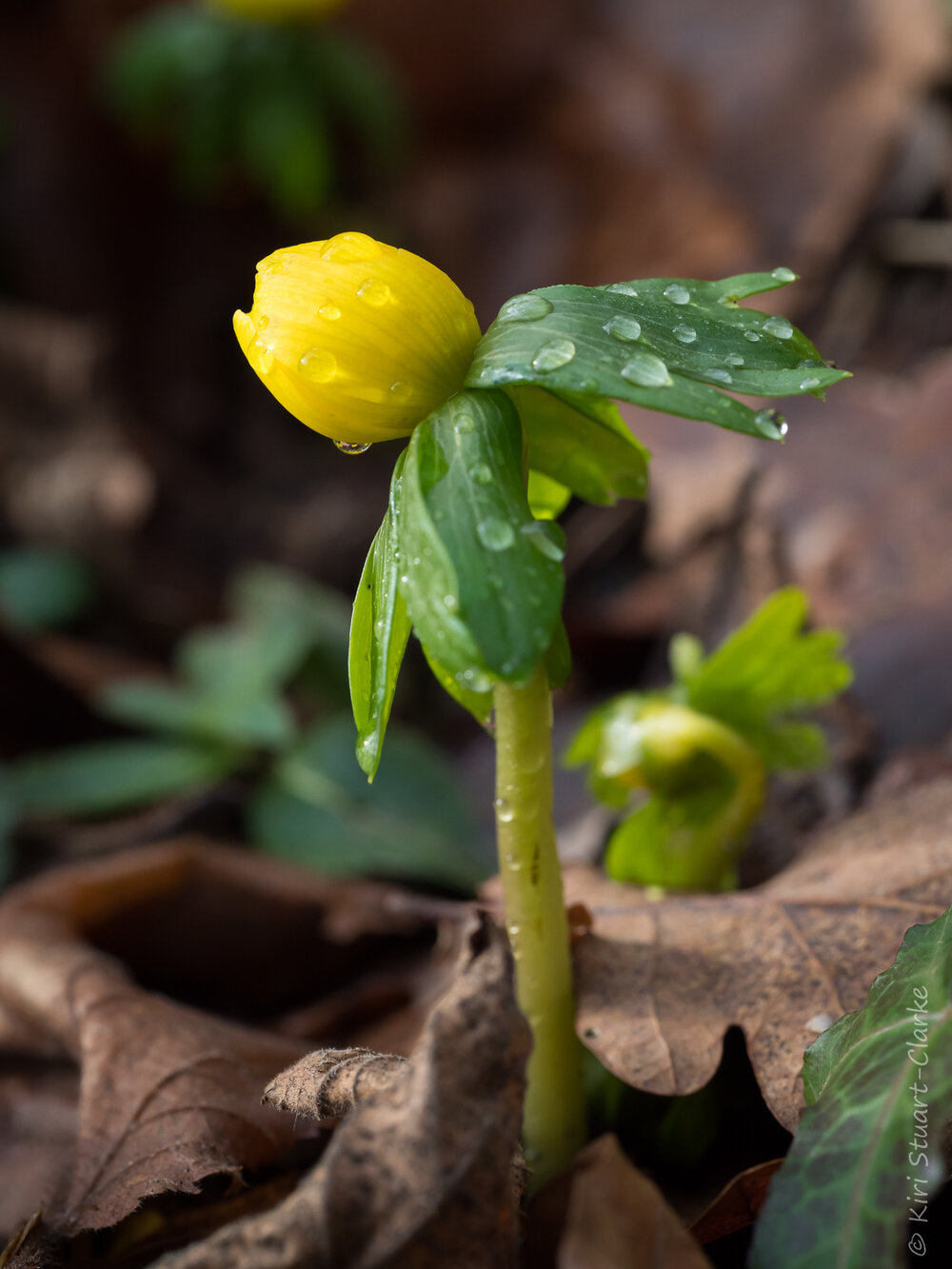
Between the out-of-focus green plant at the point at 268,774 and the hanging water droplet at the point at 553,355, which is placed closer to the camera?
the hanging water droplet at the point at 553,355

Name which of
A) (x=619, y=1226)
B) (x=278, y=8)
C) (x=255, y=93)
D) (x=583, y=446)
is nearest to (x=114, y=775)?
(x=583, y=446)

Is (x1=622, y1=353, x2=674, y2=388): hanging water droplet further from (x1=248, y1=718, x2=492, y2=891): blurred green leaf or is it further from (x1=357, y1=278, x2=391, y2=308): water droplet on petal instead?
(x1=248, y1=718, x2=492, y2=891): blurred green leaf

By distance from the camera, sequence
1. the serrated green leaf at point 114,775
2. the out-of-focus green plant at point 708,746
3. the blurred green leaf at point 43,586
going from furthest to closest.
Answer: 1. the blurred green leaf at point 43,586
2. the serrated green leaf at point 114,775
3. the out-of-focus green plant at point 708,746

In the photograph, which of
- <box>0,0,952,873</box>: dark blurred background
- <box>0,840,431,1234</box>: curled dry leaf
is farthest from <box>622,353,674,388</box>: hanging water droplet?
<box>0,0,952,873</box>: dark blurred background

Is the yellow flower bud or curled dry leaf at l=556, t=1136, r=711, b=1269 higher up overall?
the yellow flower bud

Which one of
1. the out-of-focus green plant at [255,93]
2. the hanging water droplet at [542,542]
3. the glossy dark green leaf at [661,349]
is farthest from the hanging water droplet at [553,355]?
the out-of-focus green plant at [255,93]

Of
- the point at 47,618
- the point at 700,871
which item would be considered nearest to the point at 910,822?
the point at 700,871

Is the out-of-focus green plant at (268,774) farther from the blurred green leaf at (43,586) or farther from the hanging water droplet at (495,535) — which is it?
the hanging water droplet at (495,535)
